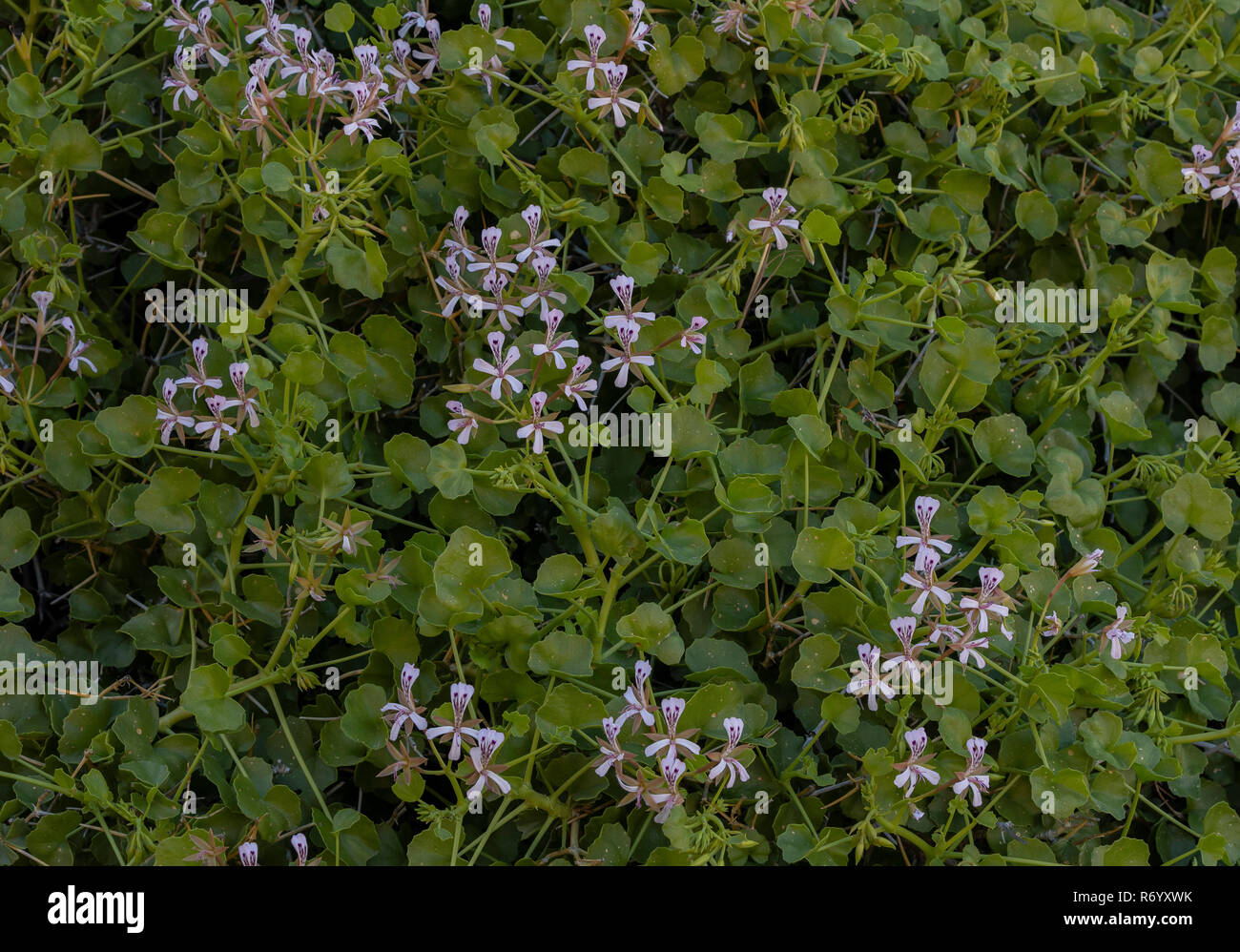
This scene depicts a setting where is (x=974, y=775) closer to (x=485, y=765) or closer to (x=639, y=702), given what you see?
(x=639, y=702)

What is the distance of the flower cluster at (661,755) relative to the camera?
117 centimetres

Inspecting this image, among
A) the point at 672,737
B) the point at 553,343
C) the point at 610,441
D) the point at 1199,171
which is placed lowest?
the point at 672,737

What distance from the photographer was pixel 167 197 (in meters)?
1.49

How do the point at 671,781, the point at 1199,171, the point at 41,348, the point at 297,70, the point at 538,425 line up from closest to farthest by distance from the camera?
the point at 671,781
the point at 538,425
the point at 297,70
the point at 41,348
the point at 1199,171

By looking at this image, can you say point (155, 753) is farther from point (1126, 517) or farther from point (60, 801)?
point (1126, 517)

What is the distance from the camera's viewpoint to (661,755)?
121 centimetres

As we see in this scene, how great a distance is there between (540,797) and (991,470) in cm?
75

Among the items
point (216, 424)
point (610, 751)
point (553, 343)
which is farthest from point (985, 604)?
point (216, 424)

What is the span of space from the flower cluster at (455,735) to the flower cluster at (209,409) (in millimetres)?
342

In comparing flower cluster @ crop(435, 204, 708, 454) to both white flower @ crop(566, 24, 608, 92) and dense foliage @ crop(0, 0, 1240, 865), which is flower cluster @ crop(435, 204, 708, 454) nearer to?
dense foliage @ crop(0, 0, 1240, 865)

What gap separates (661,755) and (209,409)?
653 millimetres

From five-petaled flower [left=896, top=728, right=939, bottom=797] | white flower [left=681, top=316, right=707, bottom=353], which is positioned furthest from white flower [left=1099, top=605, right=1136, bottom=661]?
white flower [left=681, top=316, right=707, bottom=353]

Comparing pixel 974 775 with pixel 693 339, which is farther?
pixel 693 339

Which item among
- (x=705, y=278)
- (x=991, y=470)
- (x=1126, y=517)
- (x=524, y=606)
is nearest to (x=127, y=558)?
(x=524, y=606)
